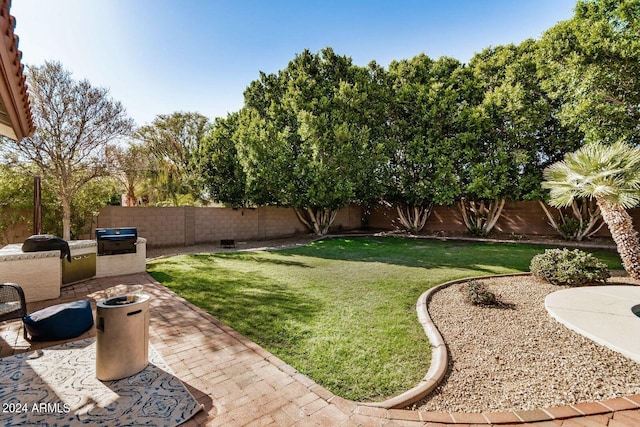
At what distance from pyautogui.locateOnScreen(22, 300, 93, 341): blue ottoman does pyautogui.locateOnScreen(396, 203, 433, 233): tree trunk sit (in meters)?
16.6

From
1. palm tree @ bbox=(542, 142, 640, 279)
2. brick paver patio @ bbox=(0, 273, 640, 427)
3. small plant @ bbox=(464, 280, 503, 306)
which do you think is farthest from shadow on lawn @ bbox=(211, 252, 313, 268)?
palm tree @ bbox=(542, 142, 640, 279)

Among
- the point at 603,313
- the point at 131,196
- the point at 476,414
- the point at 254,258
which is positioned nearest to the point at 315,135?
the point at 254,258

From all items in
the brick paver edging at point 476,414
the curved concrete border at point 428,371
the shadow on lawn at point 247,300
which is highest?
the shadow on lawn at point 247,300

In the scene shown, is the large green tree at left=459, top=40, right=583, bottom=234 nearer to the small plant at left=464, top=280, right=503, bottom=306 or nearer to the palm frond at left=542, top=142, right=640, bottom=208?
the palm frond at left=542, top=142, right=640, bottom=208

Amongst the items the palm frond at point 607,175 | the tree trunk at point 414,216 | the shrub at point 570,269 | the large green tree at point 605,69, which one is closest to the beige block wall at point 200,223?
the tree trunk at point 414,216

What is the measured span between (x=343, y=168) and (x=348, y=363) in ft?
39.2

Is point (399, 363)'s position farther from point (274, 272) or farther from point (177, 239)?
point (177, 239)

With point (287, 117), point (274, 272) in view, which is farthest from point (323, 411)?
point (287, 117)

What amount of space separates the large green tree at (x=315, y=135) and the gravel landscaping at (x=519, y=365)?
10.1 metres

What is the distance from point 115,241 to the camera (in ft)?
24.2

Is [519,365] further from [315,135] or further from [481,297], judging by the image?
[315,135]

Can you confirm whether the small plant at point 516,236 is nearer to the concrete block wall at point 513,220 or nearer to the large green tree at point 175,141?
the concrete block wall at point 513,220

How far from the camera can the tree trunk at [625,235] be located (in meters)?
6.84

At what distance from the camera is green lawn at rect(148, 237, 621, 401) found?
3350 millimetres
